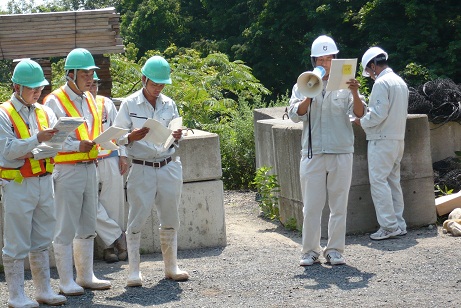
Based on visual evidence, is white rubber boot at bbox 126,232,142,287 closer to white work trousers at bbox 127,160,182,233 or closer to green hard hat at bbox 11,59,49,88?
white work trousers at bbox 127,160,182,233

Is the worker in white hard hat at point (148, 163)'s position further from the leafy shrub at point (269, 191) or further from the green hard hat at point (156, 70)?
the leafy shrub at point (269, 191)

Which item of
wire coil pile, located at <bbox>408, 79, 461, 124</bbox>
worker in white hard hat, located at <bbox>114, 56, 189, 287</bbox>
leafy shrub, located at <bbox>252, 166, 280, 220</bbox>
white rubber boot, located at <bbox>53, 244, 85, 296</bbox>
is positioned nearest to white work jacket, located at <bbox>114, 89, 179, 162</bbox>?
worker in white hard hat, located at <bbox>114, 56, 189, 287</bbox>

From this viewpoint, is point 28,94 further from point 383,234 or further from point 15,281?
point 383,234

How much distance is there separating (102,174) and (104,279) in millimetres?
1128

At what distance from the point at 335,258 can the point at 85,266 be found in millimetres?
2356

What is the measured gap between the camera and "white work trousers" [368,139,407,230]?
34.3 feet

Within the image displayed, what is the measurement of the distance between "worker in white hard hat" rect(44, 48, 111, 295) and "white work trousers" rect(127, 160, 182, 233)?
331mm

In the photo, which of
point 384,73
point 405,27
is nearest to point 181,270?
point 384,73

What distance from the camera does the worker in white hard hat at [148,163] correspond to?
8328 millimetres

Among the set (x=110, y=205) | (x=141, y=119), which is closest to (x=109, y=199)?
(x=110, y=205)

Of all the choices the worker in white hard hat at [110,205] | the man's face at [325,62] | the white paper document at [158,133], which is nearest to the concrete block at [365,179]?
the man's face at [325,62]

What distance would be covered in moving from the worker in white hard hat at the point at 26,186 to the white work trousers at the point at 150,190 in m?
0.80

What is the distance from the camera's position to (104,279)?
900 cm

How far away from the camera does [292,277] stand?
28.5 ft
